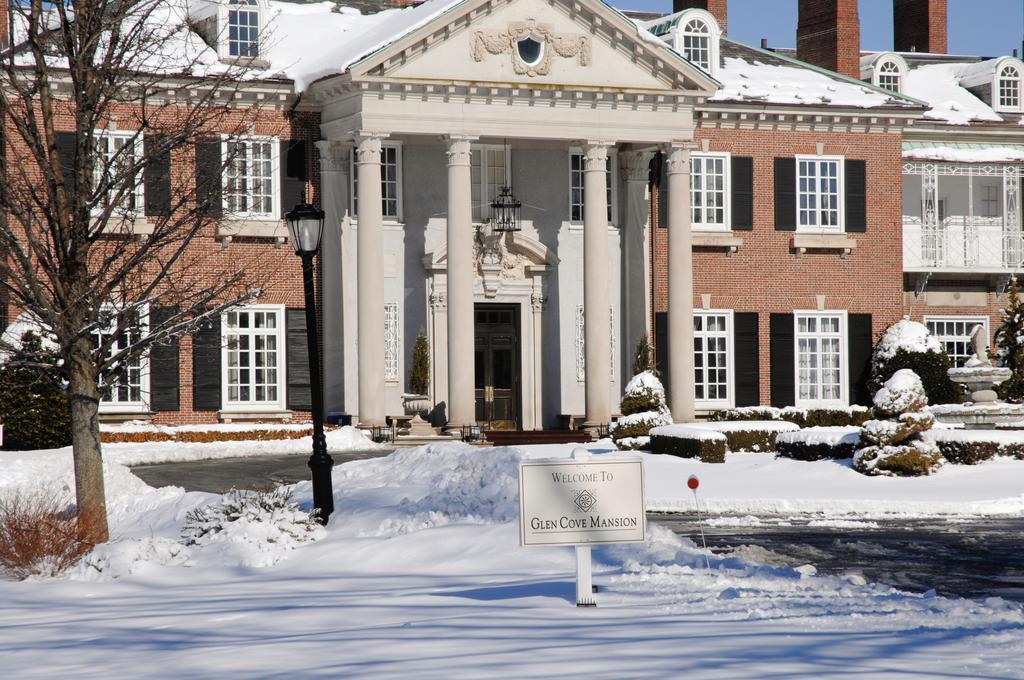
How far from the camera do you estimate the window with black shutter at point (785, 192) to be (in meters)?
35.0

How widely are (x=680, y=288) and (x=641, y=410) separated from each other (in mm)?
3488

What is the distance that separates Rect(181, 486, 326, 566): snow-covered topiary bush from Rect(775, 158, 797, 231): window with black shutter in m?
22.2

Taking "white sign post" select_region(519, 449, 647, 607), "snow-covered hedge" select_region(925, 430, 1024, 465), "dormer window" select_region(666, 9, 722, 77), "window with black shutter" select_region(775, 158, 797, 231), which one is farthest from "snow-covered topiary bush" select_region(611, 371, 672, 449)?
"white sign post" select_region(519, 449, 647, 607)

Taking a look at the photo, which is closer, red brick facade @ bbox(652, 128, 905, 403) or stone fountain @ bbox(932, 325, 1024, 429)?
stone fountain @ bbox(932, 325, 1024, 429)

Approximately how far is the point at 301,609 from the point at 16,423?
55.1ft

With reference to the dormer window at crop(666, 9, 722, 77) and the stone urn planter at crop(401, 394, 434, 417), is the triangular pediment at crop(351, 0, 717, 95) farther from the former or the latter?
the stone urn planter at crop(401, 394, 434, 417)

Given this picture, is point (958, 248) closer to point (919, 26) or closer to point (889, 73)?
point (889, 73)

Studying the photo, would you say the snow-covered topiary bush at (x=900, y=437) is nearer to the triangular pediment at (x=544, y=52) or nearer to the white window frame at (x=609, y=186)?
the triangular pediment at (x=544, y=52)

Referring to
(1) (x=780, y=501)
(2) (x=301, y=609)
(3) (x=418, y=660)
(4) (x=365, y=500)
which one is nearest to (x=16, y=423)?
(4) (x=365, y=500)

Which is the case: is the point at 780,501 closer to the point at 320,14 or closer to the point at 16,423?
the point at 16,423

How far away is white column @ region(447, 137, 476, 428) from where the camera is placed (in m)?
30.1

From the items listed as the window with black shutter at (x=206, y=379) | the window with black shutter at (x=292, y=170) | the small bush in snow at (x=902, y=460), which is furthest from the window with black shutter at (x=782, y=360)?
the window with black shutter at (x=206, y=379)

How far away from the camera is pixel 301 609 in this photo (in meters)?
10.9

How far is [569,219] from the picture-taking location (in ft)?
110
